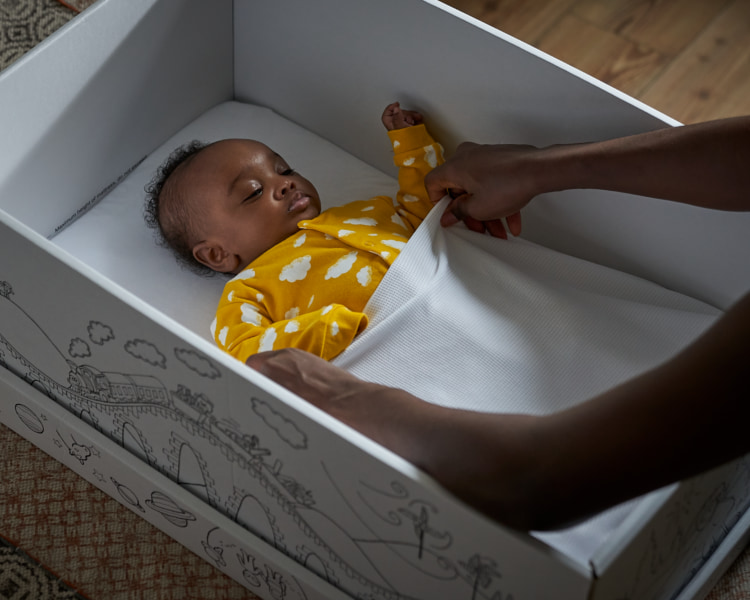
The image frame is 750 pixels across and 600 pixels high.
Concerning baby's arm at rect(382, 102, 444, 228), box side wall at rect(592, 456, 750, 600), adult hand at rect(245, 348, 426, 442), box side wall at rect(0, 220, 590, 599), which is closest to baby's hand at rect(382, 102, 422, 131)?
baby's arm at rect(382, 102, 444, 228)

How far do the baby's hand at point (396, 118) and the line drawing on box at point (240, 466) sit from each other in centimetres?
58

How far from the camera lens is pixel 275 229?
1.32m

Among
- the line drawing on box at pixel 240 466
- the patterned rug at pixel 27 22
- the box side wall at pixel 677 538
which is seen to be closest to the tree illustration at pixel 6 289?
the line drawing on box at pixel 240 466

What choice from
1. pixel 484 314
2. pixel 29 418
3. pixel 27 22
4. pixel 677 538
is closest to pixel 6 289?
pixel 29 418

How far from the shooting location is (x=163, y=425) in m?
1.05

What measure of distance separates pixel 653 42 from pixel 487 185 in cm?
101

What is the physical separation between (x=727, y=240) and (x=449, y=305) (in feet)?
1.24

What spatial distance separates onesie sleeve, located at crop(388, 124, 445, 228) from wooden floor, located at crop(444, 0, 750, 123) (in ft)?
2.41

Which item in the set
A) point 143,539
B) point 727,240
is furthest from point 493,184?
point 143,539

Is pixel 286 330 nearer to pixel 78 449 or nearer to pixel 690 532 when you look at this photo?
pixel 78 449

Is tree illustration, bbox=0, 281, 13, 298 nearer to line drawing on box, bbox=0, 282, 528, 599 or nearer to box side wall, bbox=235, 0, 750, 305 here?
line drawing on box, bbox=0, 282, 528, 599

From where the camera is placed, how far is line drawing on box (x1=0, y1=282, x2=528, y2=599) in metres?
0.87

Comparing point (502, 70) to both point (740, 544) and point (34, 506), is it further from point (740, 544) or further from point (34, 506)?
point (34, 506)

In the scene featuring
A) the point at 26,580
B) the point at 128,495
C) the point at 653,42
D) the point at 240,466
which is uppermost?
the point at 653,42
